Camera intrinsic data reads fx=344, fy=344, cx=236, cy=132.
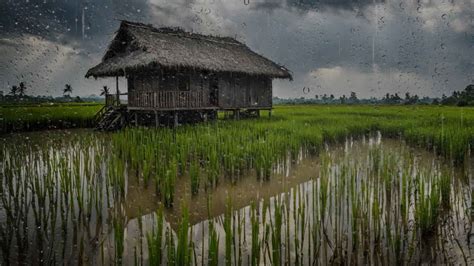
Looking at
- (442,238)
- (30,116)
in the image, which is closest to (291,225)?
(442,238)

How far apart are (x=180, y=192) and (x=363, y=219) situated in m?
3.12

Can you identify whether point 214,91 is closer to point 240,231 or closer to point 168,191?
point 168,191

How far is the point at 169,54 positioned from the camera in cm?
1516

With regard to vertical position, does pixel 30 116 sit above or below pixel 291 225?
above

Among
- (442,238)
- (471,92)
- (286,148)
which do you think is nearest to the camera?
(442,238)

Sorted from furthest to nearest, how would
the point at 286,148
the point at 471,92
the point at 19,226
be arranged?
the point at 471,92
the point at 286,148
the point at 19,226

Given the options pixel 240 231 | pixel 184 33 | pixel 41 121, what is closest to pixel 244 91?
pixel 184 33

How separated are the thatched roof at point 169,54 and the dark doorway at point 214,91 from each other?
1253 millimetres

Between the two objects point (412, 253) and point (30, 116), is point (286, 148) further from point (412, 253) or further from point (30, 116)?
point (30, 116)

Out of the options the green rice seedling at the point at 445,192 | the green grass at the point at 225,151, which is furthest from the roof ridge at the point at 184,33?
the green rice seedling at the point at 445,192

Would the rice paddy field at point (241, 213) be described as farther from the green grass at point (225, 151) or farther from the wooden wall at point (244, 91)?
the wooden wall at point (244, 91)

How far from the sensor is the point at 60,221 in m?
4.45

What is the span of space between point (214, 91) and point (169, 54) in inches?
172

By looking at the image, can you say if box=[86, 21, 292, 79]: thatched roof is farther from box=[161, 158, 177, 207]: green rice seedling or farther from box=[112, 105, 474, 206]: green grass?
box=[161, 158, 177, 207]: green rice seedling
